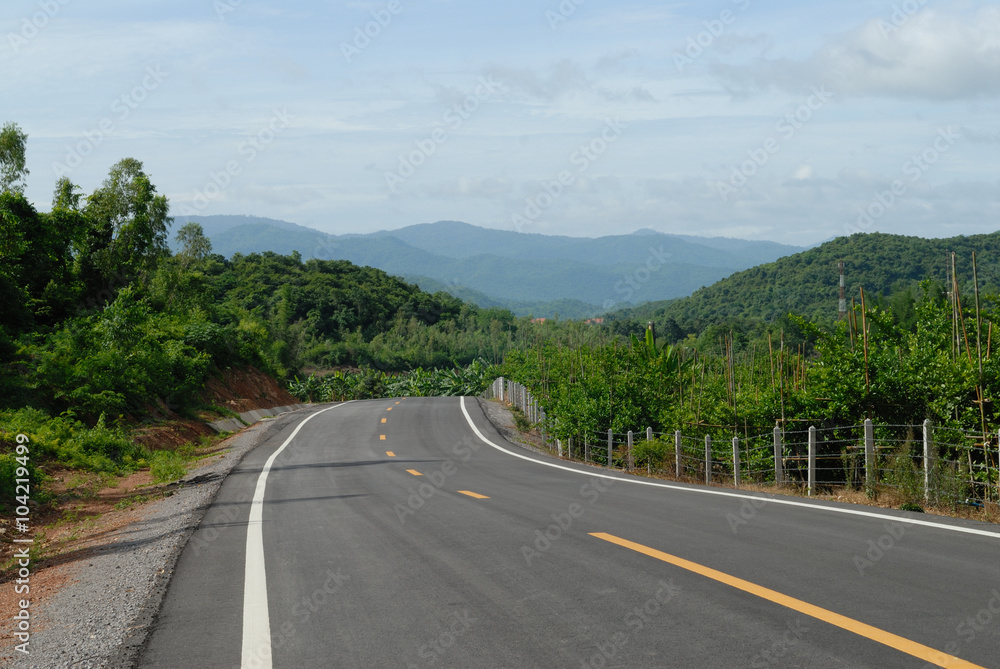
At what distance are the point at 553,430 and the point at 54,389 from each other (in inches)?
585

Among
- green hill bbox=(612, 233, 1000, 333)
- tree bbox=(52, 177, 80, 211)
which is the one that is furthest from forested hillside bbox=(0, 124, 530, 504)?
green hill bbox=(612, 233, 1000, 333)

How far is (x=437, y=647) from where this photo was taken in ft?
15.4

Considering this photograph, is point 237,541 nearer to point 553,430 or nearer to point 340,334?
point 553,430

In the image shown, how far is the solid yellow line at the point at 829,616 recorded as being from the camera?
162 inches

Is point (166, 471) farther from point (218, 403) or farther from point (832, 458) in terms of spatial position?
point (218, 403)

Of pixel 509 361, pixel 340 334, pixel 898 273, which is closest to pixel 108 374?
pixel 509 361
